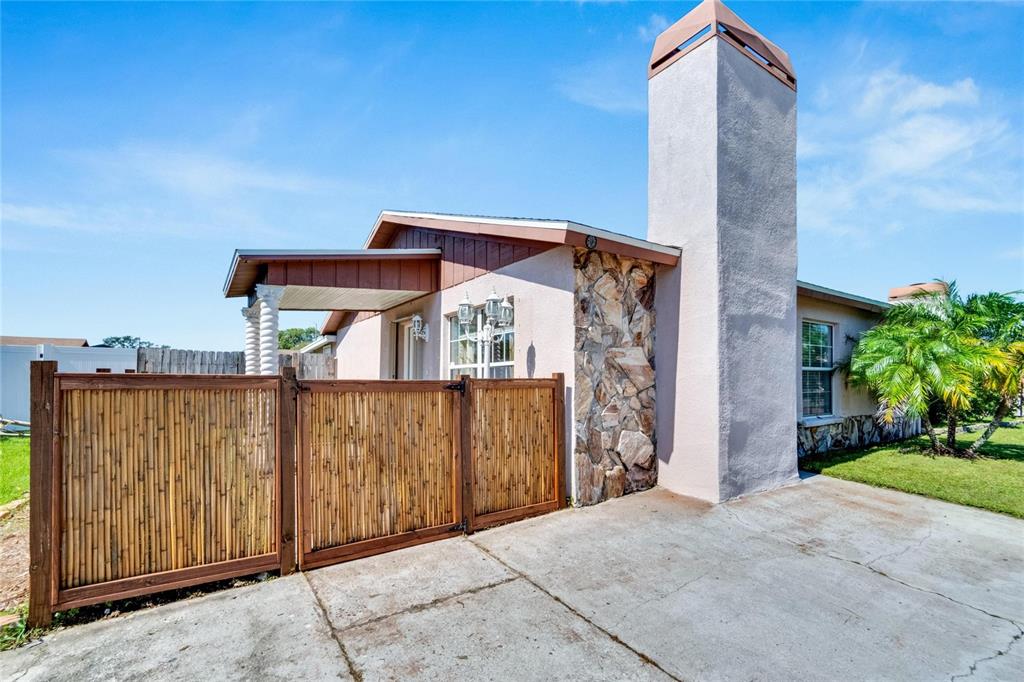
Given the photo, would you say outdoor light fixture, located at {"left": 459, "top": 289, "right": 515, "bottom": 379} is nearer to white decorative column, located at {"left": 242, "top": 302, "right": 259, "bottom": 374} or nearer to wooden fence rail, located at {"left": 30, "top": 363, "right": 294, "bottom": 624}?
wooden fence rail, located at {"left": 30, "top": 363, "right": 294, "bottom": 624}

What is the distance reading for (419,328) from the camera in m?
9.03

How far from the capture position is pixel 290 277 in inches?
274

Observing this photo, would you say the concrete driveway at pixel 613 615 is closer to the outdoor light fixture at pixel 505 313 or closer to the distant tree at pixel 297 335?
the outdoor light fixture at pixel 505 313

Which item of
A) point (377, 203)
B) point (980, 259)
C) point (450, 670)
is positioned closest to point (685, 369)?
point (450, 670)

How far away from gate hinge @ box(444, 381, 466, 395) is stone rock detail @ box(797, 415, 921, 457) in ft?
20.1

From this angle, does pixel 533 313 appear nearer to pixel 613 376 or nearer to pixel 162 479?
pixel 613 376

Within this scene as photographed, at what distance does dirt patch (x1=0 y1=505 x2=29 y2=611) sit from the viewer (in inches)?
133

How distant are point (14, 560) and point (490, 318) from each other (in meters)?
5.16

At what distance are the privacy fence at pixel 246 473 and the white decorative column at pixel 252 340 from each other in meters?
5.10

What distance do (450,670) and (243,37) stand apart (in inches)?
312

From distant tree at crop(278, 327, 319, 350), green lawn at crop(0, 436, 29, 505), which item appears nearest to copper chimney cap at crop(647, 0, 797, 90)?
green lawn at crop(0, 436, 29, 505)

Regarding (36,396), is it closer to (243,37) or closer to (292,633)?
(292,633)

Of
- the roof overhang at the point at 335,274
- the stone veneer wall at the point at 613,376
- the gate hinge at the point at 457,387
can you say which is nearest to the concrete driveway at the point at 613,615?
the stone veneer wall at the point at 613,376

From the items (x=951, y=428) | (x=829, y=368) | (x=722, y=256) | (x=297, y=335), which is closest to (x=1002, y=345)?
(x=951, y=428)
